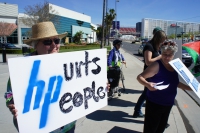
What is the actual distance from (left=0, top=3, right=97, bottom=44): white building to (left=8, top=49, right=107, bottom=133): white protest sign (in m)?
34.6

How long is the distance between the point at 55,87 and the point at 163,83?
4.37 ft

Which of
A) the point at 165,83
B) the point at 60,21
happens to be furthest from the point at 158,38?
the point at 60,21

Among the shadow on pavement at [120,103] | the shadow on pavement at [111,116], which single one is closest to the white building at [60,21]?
the shadow on pavement at [120,103]

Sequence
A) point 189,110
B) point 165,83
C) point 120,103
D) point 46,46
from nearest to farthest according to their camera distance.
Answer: point 46,46
point 165,83
point 189,110
point 120,103

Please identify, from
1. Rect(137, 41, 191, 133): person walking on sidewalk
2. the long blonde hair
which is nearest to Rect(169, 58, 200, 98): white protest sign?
A: Rect(137, 41, 191, 133): person walking on sidewalk

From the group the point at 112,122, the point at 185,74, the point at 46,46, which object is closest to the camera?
the point at 46,46

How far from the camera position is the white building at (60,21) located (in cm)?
3903

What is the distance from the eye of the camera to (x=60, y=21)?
46.8 meters

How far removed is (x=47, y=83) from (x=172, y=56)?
151cm

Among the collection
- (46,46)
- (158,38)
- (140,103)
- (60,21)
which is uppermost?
(60,21)

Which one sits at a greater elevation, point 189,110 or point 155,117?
point 155,117

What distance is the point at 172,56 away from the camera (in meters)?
2.06

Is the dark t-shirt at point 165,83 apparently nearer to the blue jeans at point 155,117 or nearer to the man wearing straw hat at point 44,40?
the blue jeans at point 155,117

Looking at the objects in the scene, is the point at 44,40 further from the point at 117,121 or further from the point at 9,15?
the point at 9,15
